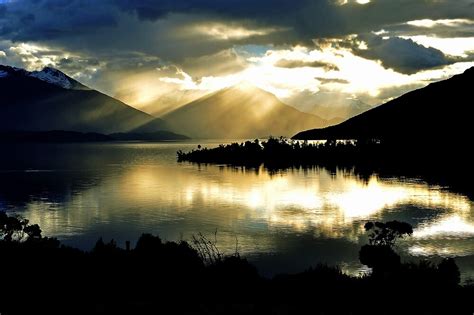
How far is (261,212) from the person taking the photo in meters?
93.4

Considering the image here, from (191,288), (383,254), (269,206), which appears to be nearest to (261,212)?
(269,206)

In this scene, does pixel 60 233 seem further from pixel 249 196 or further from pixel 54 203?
pixel 249 196

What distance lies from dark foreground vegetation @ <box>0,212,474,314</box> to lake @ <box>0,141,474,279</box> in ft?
62.6

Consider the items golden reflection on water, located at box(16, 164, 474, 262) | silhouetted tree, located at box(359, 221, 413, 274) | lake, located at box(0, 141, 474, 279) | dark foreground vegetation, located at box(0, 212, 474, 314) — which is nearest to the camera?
dark foreground vegetation, located at box(0, 212, 474, 314)

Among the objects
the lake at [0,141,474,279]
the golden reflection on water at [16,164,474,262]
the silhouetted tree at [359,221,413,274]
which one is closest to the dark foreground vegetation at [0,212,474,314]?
the silhouetted tree at [359,221,413,274]

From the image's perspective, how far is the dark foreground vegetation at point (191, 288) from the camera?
84.7ft

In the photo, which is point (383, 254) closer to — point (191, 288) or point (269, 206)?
point (191, 288)

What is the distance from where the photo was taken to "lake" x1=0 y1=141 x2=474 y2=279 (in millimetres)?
62750

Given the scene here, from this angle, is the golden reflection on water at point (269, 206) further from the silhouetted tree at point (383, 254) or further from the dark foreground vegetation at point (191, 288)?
the dark foreground vegetation at point (191, 288)

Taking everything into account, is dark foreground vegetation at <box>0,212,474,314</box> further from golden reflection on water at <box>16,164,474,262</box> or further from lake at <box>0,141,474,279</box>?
golden reflection on water at <box>16,164,474,262</box>

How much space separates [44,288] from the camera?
3008 cm

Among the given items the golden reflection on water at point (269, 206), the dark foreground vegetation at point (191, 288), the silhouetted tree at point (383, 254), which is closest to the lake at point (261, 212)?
the golden reflection on water at point (269, 206)

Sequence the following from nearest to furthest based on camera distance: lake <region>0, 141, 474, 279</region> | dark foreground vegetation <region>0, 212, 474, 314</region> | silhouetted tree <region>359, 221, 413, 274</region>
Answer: dark foreground vegetation <region>0, 212, 474, 314</region> < silhouetted tree <region>359, 221, 413, 274</region> < lake <region>0, 141, 474, 279</region>

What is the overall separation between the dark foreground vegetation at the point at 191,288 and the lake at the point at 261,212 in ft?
62.6
